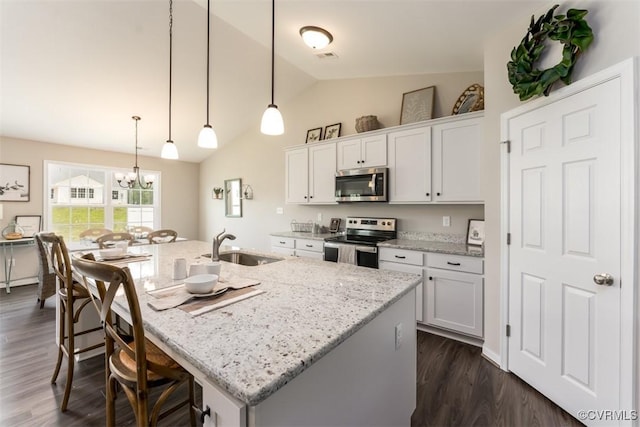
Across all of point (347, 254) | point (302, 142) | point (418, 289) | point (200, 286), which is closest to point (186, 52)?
point (302, 142)

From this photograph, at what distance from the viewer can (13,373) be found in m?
2.11

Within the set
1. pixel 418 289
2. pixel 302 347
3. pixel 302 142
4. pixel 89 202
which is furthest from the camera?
pixel 89 202

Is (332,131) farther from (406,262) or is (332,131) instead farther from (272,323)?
(272,323)

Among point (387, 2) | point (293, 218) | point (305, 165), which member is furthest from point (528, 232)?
point (293, 218)

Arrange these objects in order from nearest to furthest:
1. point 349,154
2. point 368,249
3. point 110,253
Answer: point 110,253 < point 368,249 < point 349,154

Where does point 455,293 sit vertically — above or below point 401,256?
below

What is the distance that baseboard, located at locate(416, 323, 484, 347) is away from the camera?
2.56m

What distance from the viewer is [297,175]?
14.0 ft

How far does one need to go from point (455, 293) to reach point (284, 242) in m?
2.37

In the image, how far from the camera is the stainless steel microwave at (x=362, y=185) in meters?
3.29

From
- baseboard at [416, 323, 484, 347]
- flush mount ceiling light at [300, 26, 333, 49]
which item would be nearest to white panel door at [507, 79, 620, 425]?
baseboard at [416, 323, 484, 347]

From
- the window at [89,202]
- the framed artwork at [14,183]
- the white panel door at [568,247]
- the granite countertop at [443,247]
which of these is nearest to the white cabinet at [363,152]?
the granite countertop at [443,247]

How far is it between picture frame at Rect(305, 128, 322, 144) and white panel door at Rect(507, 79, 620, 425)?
267 cm

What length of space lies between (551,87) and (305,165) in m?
2.91
